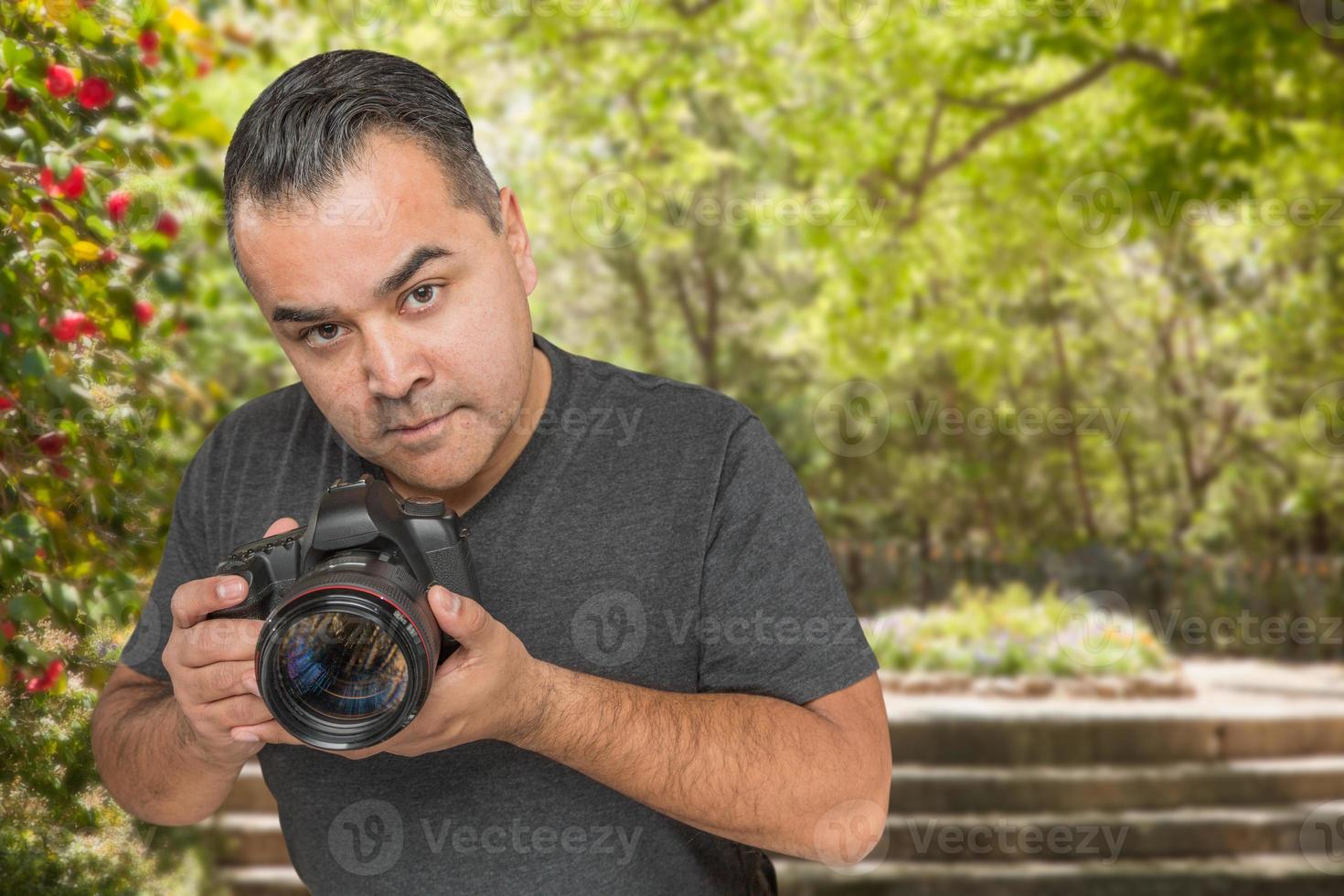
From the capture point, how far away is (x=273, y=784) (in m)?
1.53

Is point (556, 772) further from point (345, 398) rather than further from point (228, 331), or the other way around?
point (228, 331)

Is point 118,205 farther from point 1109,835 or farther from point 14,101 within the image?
point 1109,835

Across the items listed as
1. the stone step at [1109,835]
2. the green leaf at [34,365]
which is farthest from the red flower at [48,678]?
the stone step at [1109,835]

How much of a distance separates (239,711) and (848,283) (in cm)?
851

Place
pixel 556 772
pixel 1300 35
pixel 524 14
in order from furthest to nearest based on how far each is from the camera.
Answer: pixel 524 14 < pixel 1300 35 < pixel 556 772

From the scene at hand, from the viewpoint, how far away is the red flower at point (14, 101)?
154 cm

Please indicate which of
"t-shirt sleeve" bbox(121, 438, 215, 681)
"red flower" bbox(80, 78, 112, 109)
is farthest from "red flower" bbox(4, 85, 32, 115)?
"t-shirt sleeve" bbox(121, 438, 215, 681)

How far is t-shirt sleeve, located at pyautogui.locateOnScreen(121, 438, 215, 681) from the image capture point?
1539mm

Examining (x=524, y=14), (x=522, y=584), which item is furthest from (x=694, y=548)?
(x=524, y=14)

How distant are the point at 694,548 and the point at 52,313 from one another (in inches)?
36.6

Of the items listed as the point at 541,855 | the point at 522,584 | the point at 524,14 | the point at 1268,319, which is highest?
the point at 524,14

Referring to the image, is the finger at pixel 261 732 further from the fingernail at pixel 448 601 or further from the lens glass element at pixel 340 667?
the fingernail at pixel 448 601

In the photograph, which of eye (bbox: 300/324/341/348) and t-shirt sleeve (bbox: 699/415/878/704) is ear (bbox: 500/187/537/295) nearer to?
eye (bbox: 300/324/341/348)

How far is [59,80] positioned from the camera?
1.61 metres
